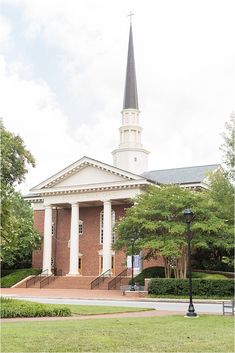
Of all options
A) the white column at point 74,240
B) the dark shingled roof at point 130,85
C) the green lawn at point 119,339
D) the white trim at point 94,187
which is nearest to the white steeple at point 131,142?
the dark shingled roof at point 130,85

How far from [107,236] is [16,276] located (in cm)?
960

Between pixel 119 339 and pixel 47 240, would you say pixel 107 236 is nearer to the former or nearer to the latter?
pixel 47 240

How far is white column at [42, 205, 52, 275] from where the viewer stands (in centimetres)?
5506

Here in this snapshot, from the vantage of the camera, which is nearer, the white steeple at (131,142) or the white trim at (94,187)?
the white trim at (94,187)

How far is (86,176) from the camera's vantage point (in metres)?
54.4

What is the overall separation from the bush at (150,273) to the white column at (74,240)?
30.0 ft

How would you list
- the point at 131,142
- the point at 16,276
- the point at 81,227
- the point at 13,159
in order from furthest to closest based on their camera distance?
the point at 131,142 → the point at 81,227 → the point at 16,276 → the point at 13,159

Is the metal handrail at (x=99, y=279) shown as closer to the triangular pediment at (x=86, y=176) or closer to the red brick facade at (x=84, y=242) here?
the red brick facade at (x=84, y=242)

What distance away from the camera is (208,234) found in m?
37.7

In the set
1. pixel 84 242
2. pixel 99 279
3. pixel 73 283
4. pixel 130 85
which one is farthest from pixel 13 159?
pixel 130 85

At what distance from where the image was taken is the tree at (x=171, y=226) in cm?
3703

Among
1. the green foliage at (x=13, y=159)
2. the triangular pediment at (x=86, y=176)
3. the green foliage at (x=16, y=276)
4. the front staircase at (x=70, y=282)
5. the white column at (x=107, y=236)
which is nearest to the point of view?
the green foliage at (x=13, y=159)

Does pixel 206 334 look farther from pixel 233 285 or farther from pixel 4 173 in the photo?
pixel 233 285

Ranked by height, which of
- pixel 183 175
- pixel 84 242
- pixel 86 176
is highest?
pixel 183 175
